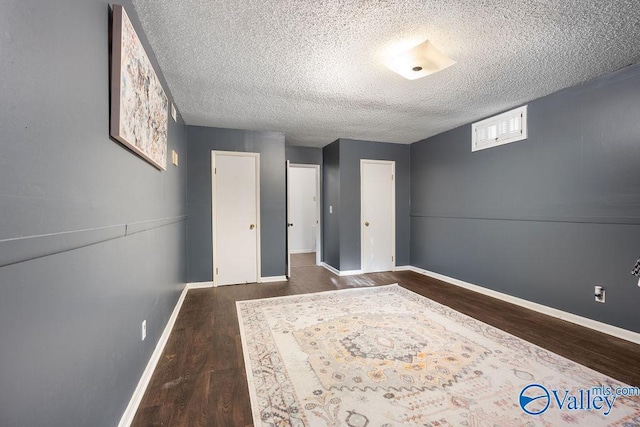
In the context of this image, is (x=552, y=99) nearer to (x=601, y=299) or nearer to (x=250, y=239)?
(x=601, y=299)

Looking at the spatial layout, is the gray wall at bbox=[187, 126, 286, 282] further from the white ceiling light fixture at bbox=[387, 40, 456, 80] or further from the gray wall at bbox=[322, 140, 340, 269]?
the white ceiling light fixture at bbox=[387, 40, 456, 80]

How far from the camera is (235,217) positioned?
4254mm

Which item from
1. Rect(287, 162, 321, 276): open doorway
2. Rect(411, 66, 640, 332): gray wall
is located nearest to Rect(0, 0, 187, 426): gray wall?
Rect(411, 66, 640, 332): gray wall

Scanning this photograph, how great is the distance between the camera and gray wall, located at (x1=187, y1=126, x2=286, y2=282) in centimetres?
406

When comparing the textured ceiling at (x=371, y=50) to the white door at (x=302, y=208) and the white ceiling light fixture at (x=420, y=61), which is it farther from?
the white door at (x=302, y=208)

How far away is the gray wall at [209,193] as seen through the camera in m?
4.06

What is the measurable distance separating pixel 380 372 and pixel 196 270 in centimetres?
316

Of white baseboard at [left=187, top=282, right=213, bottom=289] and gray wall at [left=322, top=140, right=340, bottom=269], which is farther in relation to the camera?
gray wall at [left=322, top=140, right=340, bottom=269]

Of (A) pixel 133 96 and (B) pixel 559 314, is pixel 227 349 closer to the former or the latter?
(A) pixel 133 96

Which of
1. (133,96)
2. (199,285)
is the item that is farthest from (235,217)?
(133,96)

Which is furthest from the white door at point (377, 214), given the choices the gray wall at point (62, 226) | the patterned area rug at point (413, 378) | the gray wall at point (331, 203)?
the gray wall at point (62, 226)

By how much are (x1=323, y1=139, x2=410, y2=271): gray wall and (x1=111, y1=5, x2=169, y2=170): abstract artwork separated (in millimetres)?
3189

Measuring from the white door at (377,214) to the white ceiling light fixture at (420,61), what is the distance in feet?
9.08

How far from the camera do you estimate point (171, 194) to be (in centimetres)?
290
